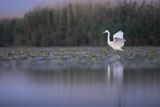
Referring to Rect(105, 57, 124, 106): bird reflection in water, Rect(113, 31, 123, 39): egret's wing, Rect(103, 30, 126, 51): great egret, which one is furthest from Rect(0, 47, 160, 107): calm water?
Rect(113, 31, 123, 39): egret's wing

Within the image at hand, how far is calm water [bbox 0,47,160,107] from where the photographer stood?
10.0 ft

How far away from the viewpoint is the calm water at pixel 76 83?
3055 mm

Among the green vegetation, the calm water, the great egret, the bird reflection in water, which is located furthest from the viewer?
the green vegetation

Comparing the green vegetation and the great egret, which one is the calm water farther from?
the green vegetation

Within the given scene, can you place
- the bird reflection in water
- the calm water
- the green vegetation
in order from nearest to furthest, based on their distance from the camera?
the calm water
the bird reflection in water
the green vegetation

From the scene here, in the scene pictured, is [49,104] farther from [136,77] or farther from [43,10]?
[43,10]

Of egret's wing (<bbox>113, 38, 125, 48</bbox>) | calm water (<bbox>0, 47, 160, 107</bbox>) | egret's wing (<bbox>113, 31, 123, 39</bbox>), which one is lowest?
calm water (<bbox>0, 47, 160, 107</bbox>)

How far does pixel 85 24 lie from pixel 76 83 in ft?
6.87

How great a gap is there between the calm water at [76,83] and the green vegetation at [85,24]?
0.33m

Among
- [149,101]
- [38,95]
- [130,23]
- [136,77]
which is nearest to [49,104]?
[38,95]

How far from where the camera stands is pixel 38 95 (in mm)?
3326

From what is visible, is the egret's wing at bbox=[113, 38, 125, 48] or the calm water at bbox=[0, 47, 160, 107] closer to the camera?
the calm water at bbox=[0, 47, 160, 107]

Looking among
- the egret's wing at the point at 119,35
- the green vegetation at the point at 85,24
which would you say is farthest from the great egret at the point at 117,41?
the green vegetation at the point at 85,24

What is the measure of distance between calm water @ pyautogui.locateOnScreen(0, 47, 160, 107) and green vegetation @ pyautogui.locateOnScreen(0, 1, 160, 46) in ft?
1.07
